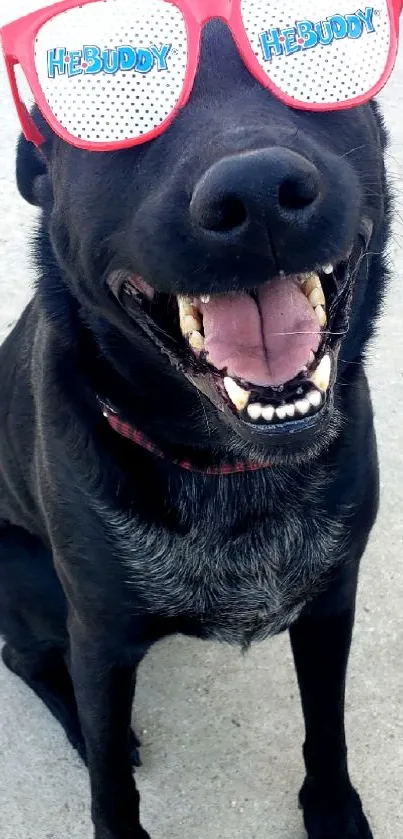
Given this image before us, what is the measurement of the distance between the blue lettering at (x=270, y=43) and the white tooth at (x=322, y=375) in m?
0.44

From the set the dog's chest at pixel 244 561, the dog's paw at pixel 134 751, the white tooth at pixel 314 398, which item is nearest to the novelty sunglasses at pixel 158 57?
the white tooth at pixel 314 398

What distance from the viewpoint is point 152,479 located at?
5.79 ft

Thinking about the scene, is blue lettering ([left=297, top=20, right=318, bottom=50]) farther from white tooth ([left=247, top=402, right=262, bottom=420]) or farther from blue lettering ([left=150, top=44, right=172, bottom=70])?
white tooth ([left=247, top=402, right=262, bottom=420])

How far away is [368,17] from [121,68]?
0.39 meters

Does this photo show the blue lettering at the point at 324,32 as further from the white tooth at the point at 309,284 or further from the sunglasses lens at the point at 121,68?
the white tooth at the point at 309,284

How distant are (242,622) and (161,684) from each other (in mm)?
613

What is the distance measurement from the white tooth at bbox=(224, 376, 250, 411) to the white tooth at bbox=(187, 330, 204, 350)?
0.08m

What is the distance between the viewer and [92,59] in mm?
1430

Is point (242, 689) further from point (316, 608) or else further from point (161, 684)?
point (316, 608)

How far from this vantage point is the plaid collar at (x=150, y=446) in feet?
5.67

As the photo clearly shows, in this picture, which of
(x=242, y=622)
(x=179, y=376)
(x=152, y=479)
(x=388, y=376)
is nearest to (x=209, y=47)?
(x=179, y=376)

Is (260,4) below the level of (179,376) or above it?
above

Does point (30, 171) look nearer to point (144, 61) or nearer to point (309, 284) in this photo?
point (144, 61)

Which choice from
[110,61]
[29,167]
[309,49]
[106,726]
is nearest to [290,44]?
[309,49]
